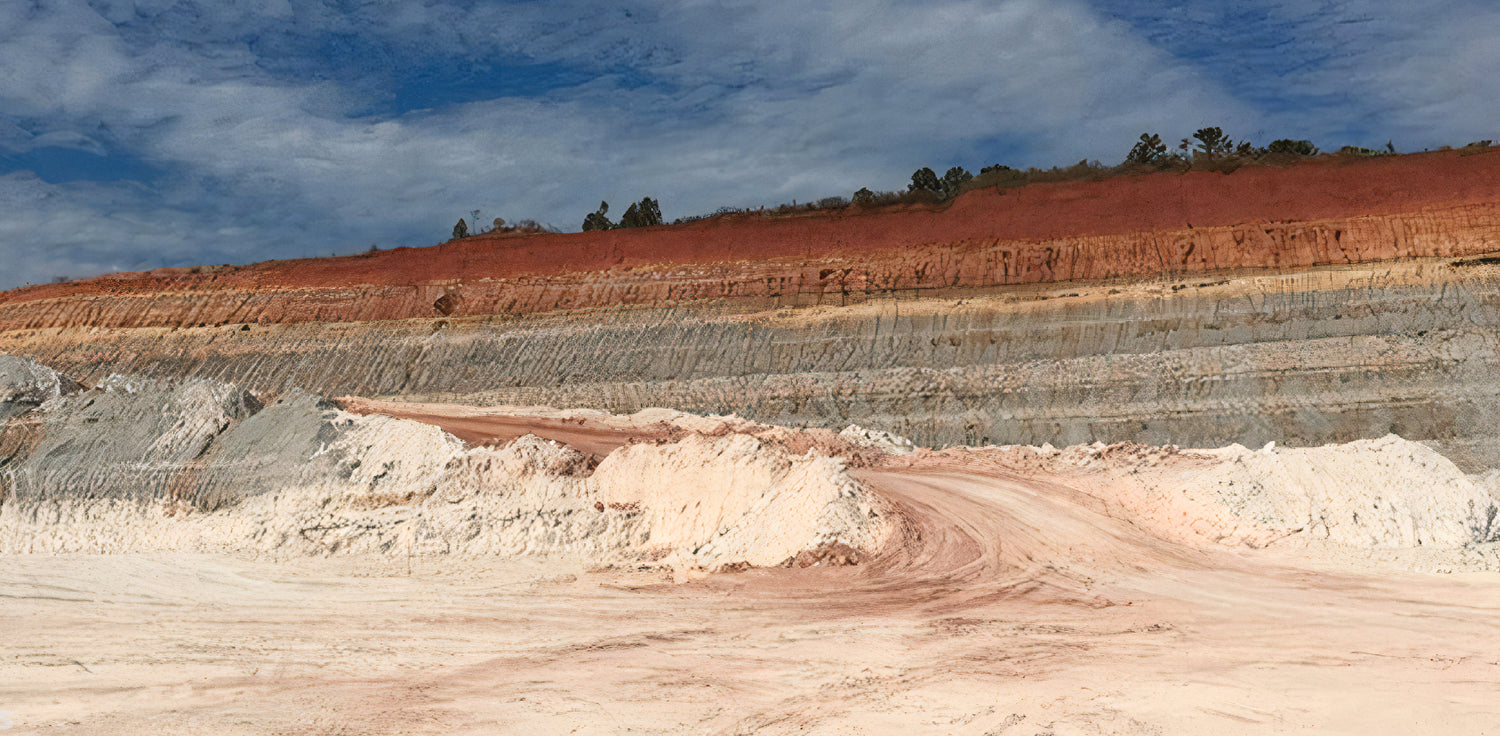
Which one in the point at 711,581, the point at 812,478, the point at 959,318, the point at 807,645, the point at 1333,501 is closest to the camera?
the point at 807,645

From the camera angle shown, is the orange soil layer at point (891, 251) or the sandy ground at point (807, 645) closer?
the sandy ground at point (807, 645)

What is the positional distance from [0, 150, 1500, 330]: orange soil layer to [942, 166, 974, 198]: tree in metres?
1.58

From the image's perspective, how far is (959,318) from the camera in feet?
67.2

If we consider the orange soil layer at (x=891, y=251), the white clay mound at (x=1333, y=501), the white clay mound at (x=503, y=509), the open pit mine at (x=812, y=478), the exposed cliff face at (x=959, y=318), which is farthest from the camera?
the orange soil layer at (x=891, y=251)

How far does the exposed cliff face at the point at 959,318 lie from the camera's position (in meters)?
17.1

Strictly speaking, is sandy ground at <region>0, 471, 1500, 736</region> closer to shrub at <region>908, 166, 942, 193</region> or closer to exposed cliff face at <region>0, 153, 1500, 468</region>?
exposed cliff face at <region>0, 153, 1500, 468</region>

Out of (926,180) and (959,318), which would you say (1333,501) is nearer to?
(959,318)

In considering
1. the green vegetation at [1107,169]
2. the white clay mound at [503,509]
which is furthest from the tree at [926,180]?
the white clay mound at [503,509]

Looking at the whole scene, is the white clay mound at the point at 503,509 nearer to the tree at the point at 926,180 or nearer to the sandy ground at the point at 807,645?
the sandy ground at the point at 807,645

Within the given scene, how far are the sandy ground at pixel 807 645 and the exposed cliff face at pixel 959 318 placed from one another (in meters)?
5.78

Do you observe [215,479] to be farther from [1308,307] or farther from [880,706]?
[1308,307]

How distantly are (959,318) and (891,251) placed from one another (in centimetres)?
284

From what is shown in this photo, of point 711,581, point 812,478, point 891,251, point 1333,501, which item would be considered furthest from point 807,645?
point 891,251

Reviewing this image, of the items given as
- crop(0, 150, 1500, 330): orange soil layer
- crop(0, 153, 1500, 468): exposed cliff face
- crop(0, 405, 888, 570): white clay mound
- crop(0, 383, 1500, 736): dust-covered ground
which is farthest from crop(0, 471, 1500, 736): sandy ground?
crop(0, 150, 1500, 330): orange soil layer
